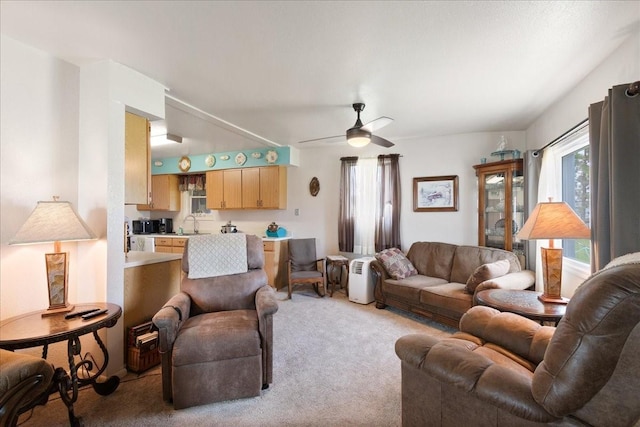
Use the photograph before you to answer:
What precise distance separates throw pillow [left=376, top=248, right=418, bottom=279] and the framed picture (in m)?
0.87

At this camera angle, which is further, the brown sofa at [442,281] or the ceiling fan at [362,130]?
the brown sofa at [442,281]

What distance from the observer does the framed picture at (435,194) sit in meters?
4.25

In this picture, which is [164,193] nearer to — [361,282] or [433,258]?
[361,282]

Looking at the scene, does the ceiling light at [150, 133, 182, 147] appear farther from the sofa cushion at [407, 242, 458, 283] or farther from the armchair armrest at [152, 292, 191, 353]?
the sofa cushion at [407, 242, 458, 283]

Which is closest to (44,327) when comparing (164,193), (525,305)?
(525,305)

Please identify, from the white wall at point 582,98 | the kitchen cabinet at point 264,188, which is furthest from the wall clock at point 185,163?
the white wall at point 582,98

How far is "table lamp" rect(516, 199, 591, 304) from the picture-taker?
2084 mm

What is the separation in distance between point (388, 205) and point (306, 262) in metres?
1.63

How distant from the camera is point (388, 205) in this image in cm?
450

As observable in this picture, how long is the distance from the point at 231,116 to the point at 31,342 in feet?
8.99

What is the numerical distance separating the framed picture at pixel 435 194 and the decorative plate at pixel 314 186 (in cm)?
166

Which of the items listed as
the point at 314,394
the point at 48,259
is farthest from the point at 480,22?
the point at 48,259

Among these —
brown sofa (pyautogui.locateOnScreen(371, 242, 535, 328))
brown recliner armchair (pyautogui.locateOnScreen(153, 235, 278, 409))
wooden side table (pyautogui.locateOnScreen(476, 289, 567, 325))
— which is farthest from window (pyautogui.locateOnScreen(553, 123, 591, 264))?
brown recliner armchair (pyautogui.locateOnScreen(153, 235, 278, 409))

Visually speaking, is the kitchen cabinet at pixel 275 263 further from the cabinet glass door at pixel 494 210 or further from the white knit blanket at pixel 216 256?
the cabinet glass door at pixel 494 210
